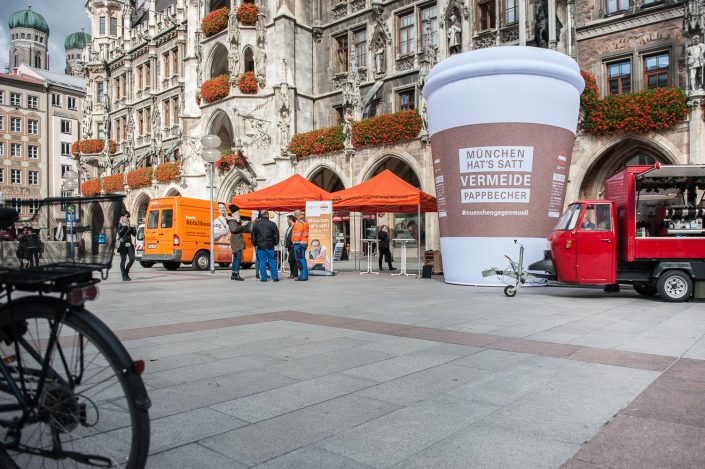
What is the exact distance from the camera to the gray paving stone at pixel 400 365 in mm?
4875

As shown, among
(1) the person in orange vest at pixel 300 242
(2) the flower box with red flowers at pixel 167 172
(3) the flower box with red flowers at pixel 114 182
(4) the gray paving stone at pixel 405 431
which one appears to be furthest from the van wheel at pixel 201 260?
(3) the flower box with red flowers at pixel 114 182

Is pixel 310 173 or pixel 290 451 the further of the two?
pixel 310 173

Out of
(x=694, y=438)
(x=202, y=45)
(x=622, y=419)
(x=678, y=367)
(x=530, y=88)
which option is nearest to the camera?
(x=694, y=438)

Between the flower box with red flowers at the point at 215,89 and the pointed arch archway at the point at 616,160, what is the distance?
20439 millimetres

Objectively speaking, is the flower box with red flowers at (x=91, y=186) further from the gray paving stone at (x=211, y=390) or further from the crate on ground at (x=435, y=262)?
the gray paving stone at (x=211, y=390)

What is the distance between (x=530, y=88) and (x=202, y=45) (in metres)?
28.4

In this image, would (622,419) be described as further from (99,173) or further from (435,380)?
(99,173)

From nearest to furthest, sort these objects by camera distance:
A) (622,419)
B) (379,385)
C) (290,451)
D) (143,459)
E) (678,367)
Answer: (143,459)
(290,451)
(622,419)
(379,385)
(678,367)

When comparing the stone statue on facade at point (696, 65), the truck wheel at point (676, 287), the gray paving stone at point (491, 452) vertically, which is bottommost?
the gray paving stone at point (491, 452)

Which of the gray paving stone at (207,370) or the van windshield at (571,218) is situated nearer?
the gray paving stone at (207,370)

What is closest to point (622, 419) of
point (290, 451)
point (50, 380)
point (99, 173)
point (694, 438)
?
point (694, 438)

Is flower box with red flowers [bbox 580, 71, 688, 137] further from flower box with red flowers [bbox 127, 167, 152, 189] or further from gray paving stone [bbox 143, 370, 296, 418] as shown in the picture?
flower box with red flowers [bbox 127, 167, 152, 189]

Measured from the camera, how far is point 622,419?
3.74 meters

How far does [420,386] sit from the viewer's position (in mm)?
4535
